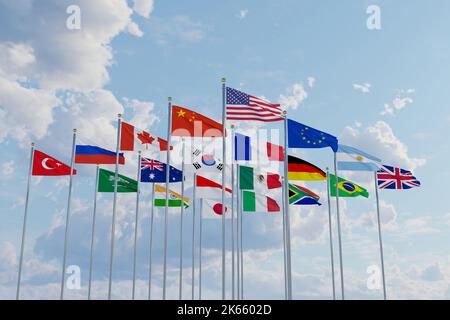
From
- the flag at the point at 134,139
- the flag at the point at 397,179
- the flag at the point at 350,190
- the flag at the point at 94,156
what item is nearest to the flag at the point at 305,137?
the flag at the point at 134,139

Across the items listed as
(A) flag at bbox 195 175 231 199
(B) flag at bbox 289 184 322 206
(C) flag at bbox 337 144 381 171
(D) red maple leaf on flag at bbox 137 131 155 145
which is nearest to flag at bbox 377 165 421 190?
(B) flag at bbox 289 184 322 206

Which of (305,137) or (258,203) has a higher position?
(305,137)

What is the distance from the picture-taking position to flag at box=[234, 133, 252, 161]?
91.9 feet

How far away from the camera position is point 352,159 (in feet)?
102

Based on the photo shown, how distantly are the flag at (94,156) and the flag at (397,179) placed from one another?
17.4m

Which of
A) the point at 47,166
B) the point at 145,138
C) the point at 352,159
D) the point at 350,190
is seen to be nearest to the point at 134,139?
the point at 145,138

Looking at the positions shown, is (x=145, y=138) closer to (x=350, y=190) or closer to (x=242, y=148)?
(x=242, y=148)

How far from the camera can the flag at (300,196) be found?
3797 cm

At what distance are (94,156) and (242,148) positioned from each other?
9.98 metres

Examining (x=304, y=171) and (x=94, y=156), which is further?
(x=94, y=156)

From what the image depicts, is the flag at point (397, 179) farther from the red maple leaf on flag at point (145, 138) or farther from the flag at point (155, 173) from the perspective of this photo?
the red maple leaf on flag at point (145, 138)

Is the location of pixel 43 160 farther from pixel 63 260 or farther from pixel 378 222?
pixel 378 222
